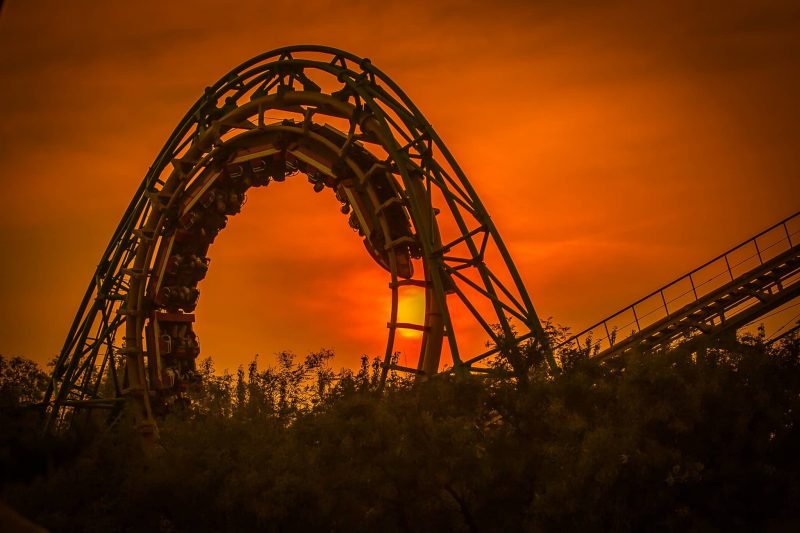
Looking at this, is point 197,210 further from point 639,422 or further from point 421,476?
point 639,422

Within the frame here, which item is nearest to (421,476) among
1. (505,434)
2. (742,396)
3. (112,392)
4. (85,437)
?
(505,434)

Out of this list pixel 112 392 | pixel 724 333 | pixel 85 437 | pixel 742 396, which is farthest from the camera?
pixel 112 392

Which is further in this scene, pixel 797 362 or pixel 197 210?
pixel 197 210

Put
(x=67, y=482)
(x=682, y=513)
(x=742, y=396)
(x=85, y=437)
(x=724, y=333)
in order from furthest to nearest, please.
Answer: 1. (x=85, y=437)
2. (x=67, y=482)
3. (x=724, y=333)
4. (x=742, y=396)
5. (x=682, y=513)

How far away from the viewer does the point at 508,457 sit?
1028 inches

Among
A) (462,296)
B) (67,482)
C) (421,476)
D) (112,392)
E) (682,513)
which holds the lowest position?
(682,513)

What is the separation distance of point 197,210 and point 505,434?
1569 cm

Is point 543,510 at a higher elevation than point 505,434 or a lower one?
lower

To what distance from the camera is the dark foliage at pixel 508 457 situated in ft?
80.9

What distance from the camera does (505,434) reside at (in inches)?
1038

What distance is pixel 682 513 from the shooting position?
24094mm

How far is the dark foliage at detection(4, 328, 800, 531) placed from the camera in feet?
80.9

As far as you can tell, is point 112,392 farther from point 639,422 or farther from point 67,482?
point 639,422

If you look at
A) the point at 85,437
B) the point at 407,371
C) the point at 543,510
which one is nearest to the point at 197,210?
the point at 85,437
